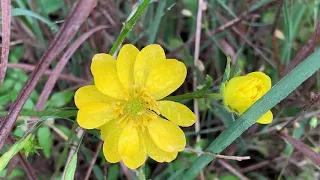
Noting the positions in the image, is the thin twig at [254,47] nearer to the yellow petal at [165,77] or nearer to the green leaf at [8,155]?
the yellow petal at [165,77]

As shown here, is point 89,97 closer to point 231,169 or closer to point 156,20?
point 156,20

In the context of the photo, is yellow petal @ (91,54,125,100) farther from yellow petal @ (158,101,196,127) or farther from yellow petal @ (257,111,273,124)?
yellow petal @ (257,111,273,124)

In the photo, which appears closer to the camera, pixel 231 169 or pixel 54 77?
pixel 54 77

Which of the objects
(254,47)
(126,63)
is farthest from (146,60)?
(254,47)

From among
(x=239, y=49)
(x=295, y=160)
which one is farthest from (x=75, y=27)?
(x=295, y=160)

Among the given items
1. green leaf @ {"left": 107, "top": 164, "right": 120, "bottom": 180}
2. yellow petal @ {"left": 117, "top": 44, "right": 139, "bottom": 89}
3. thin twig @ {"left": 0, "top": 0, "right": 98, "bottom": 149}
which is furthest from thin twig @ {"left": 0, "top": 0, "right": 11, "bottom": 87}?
green leaf @ {"left": 107, "top": 164, "right": 120, "bottom": 180}
